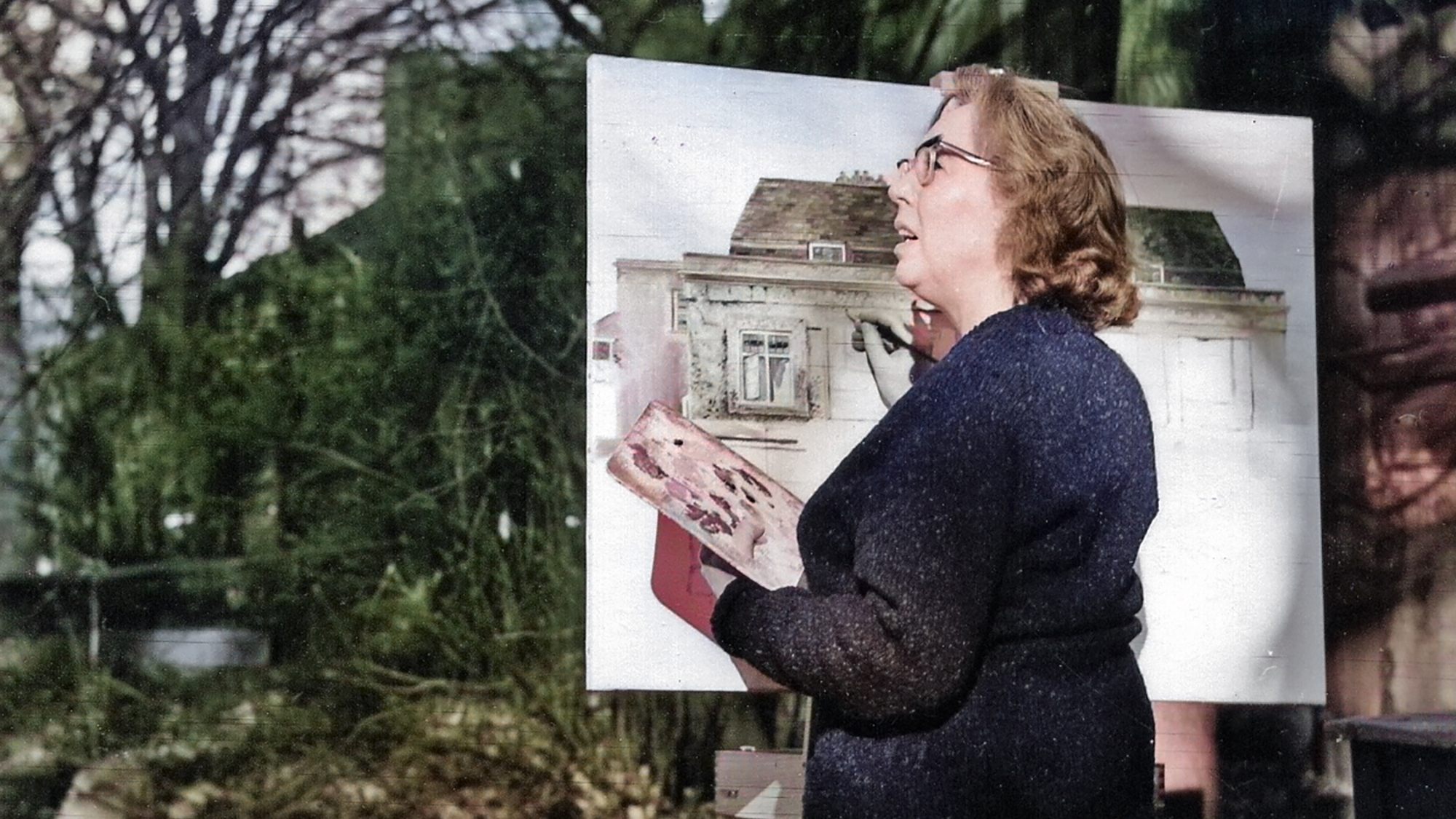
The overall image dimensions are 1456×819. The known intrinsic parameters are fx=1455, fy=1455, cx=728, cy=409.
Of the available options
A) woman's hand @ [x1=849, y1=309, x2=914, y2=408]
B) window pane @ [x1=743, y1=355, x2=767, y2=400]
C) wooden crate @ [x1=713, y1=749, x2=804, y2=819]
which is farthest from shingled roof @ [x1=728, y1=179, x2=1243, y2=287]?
wooden crate @ [x1=713, y1=749, x2=804, y2=819]

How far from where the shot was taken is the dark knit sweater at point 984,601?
73.1 inches

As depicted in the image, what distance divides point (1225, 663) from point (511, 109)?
6.09 ft

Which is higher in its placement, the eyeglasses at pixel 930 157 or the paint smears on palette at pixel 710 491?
the eyeglasses at pixel 930 157

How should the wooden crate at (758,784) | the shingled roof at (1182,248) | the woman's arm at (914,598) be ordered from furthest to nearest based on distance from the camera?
the shingled roof at (1182,248)
the wooden crate at (758,784)
the woman's arm at (914,598)

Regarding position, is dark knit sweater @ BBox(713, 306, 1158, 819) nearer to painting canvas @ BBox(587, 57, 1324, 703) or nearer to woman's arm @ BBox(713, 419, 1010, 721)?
woman's arm @ BBox(713, 419, 1010, 721)

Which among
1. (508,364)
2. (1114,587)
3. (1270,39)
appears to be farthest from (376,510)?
(1270,39)

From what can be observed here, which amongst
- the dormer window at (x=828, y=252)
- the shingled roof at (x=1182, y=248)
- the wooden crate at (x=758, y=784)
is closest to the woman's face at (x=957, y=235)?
the dormer window at (x=828, y=252)

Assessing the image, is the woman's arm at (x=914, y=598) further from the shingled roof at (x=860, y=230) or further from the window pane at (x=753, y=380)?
the shingled roof at (x=860, y=230)

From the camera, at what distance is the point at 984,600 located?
1.86 metres

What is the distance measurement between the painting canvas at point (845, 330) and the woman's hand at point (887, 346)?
2 centimetres

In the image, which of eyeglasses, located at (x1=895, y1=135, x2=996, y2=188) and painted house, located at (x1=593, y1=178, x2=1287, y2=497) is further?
painted house, located at (x1=593, y1=178, x2=1287, y2=497)

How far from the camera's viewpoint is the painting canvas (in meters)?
2.84

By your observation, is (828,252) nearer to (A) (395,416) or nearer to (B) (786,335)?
(B) (786,335)

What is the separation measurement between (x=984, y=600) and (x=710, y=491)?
3.34 feet
